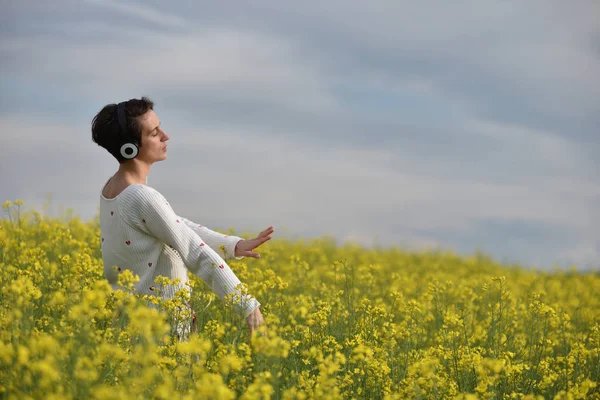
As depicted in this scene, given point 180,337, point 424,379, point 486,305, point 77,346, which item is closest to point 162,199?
point 180,337

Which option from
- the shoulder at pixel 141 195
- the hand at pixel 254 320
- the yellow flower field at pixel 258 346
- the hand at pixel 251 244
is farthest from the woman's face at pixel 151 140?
the hand at pixel 254 320

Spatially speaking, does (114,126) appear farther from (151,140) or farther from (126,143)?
(151,140)

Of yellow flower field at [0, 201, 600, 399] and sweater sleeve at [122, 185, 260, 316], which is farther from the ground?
sweater sleeve at [122, 185, 260, 316]

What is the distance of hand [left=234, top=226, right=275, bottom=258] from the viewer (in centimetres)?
433

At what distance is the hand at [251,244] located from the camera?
4328mm

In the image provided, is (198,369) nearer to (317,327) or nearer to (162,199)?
(162,199)

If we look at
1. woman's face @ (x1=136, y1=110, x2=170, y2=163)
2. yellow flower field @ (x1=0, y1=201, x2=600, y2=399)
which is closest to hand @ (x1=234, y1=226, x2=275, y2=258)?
yellow flower field @ (x1=0, y1=201, x2=600, y2=399)

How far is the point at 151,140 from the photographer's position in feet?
14.2

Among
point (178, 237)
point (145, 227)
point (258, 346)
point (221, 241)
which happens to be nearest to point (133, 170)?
point (145, 227)

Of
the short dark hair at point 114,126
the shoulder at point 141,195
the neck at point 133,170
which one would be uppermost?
the short dark hair at point 114,126

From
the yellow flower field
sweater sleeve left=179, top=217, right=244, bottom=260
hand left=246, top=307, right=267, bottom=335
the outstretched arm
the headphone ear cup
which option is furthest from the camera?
sweater sleeve left=179, top=217, right=244, bottom=260

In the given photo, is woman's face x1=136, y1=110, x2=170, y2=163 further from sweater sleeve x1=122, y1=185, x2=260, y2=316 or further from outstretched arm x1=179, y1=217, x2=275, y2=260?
outstretched arm x1=179, y1=217, x2=275, y2=260

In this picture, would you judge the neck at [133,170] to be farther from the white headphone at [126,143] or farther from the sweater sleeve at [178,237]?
the sweater sleeve at [178,237]

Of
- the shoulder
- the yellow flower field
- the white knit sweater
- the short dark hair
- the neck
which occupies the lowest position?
the yellow flower field
